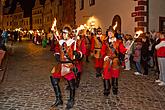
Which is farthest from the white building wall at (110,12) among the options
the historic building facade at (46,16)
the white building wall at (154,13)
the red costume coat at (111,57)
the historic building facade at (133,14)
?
the red costume coat at (111,57)

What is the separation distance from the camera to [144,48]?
1490 cm

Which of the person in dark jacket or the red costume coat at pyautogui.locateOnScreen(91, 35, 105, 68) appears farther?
the person in dark jacket

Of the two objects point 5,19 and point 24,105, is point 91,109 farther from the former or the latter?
point 5,19

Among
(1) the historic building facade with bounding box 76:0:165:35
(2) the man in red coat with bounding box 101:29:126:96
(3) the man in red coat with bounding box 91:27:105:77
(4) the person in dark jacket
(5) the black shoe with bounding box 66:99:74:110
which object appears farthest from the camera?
(1) the historic building facade with bounding box 76:0:165:35

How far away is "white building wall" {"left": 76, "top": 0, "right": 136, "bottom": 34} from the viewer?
2109 centimetres

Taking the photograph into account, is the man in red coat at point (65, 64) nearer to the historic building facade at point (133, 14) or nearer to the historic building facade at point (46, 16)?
the historic building facade at point (46, 16)

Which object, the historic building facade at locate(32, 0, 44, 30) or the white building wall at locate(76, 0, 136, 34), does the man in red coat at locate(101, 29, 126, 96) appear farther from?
the historic building facade at locate(32, 0, 44, 30)

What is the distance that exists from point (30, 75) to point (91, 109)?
6635 mm

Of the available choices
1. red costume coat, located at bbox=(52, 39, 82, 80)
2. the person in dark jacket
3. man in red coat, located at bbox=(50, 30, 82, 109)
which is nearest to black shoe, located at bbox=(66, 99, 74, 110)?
man in red coat, located at bbox=(50, 30, 82, 109)

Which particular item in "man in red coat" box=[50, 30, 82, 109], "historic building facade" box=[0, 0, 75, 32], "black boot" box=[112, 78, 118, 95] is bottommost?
"black boot" box=[112, 78, 118, 95]

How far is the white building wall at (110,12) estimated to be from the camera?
21.1 m

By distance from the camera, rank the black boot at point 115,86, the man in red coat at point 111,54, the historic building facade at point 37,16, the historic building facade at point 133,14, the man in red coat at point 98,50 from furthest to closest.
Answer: the historic building facade at point 37,16
the historic building facade at point 133,14
the man in red coat at point 98,50
the black boot at point 115,86
the man in red coat at point 111,54

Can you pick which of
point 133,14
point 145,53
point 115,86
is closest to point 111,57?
point 115,86

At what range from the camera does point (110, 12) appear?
24.0 m
